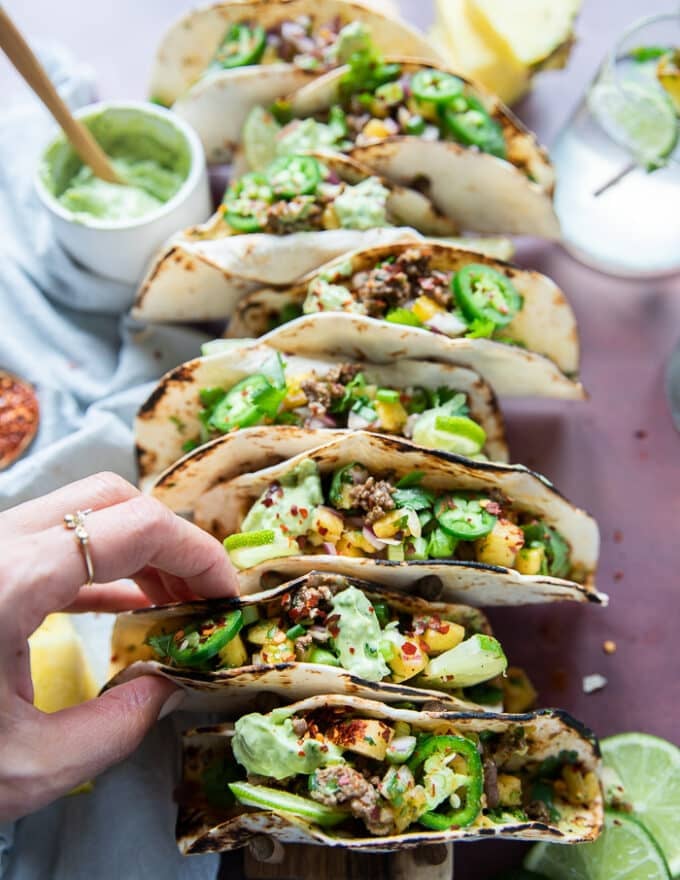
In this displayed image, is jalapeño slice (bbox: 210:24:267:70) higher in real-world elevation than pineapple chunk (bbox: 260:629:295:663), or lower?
higher

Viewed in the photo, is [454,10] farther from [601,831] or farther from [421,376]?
[601,831]

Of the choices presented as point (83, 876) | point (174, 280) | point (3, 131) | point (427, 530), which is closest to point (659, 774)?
point (427, 530)

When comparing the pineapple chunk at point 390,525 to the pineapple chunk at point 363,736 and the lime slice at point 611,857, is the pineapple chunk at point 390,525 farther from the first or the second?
the lime slice at point 611,857

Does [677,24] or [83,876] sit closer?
[83,876]

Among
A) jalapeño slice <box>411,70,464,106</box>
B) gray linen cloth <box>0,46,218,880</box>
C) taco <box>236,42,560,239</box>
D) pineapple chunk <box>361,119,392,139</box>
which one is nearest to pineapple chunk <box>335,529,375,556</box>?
gray linen cloth <box>0,46,218,880</box>

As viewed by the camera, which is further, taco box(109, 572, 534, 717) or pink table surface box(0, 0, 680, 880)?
pink table surface box(0, 0, 680, 880)

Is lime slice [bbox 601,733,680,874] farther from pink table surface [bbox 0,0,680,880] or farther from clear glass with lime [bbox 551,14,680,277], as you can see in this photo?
clear glass with lime [bbox 551,14,680,277]

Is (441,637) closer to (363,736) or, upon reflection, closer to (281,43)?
(363,736)

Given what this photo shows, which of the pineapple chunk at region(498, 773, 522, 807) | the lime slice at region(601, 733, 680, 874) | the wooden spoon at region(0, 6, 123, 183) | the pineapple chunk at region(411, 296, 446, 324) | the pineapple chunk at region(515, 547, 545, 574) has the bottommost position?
the lime slice at region(601, 733, 680, 874)
